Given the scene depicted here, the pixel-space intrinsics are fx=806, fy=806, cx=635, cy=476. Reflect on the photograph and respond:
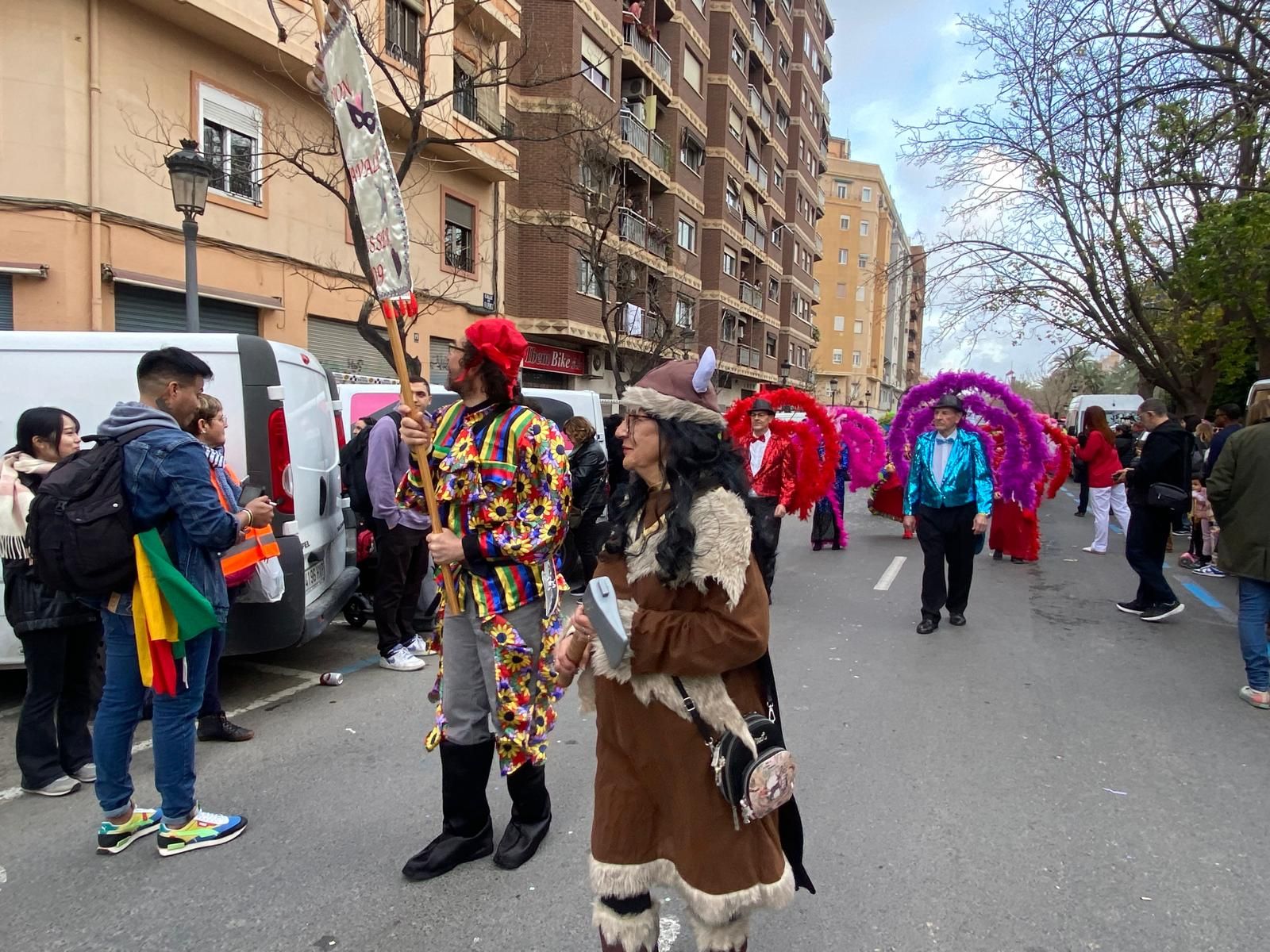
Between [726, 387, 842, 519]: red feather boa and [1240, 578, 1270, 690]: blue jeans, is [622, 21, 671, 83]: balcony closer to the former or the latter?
[726, 387, 842, 519]: red feather boa

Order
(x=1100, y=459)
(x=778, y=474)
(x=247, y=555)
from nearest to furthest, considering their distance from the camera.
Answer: (x=247, y=555), (x=778, y=474), (x=1100, y=459)

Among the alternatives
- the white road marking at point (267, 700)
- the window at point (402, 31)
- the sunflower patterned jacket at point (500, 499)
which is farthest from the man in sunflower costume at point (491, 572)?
the window at point (402, 31)

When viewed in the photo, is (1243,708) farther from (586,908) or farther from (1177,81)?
(1177,81)

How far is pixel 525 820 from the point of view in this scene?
3166mm

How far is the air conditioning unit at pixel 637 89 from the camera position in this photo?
2681 cm

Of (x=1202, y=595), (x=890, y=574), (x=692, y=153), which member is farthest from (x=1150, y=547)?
(x=692, y=153)

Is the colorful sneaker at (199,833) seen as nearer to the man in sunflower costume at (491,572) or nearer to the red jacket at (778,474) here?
the man in sunflower costume at (491,572)

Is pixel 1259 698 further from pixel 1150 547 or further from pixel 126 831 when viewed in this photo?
pixel 126 831

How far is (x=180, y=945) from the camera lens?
2.60 m

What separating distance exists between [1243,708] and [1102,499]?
6.94m

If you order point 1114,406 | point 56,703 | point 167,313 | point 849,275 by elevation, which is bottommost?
point 56,703

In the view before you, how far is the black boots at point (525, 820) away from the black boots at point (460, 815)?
0.10 metres

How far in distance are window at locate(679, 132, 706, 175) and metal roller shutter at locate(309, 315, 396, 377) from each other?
1785 cm

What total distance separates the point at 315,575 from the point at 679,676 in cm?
390
